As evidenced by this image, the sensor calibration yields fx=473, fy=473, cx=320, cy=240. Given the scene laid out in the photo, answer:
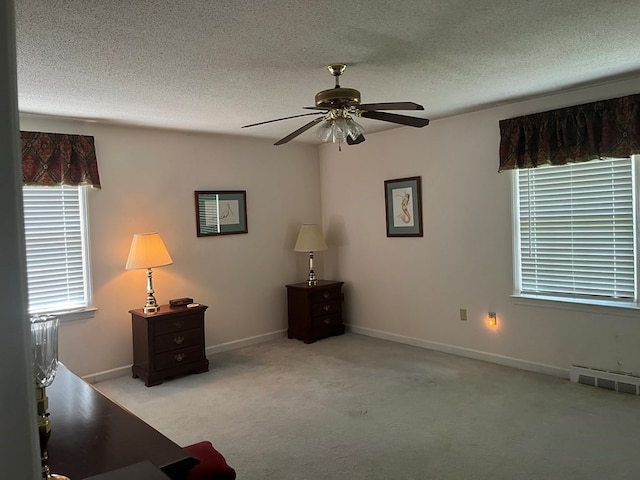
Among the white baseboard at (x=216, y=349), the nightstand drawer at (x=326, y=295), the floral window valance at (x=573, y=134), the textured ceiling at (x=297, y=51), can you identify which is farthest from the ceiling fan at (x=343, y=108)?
the white baseboard at (x=216, y=349)

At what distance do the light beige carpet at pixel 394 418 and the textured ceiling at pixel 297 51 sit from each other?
7.85ft

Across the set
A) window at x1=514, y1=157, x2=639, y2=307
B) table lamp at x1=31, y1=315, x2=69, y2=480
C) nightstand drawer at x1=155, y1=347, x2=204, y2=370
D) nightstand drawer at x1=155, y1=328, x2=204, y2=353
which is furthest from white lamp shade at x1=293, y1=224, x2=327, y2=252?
table lamp at x1=31, y1=315, x2=69, y2=480

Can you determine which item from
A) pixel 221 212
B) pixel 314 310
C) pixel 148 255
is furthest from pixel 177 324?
pixel 314 310

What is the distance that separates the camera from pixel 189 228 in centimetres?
505

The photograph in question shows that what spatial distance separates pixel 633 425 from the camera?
10.2 feet

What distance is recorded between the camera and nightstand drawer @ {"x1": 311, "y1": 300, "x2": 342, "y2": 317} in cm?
554

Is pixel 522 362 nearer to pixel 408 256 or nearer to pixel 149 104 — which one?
pixel 408 256

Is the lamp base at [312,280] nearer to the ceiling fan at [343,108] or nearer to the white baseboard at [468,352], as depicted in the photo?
the white baseboard at [468,352]

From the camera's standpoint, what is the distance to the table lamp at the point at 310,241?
562 centimetres

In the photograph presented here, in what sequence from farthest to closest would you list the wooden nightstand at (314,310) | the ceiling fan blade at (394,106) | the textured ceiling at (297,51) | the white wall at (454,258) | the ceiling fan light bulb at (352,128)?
1. the wooden nightstand at (314,310)
2. the white wall at (454,258)
3. the ceiling fan light bulb at (352,128)
4. the ceiling fan blade at (394,106)
5. the textured ceiling at (297,51)

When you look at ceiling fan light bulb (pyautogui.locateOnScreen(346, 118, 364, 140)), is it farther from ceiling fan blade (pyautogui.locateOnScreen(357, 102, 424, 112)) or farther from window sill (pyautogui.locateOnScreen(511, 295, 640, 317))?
window sill (pyautogui.locateOnScreen(511, 295, 640, 317))

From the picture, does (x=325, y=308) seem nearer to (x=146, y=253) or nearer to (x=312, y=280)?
(x=312, y=280)

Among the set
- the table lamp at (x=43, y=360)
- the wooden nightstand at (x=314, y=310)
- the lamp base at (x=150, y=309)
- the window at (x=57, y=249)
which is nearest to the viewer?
the table lamp at (x=43, y=360)

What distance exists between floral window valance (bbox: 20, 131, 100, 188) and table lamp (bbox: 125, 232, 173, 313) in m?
0.64
